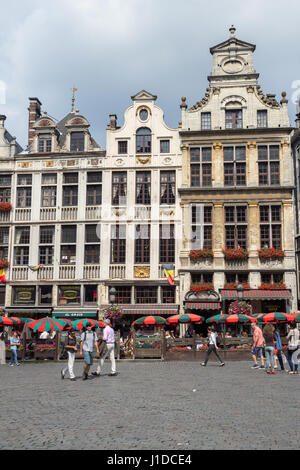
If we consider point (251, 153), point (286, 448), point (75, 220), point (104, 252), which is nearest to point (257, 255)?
point (251, 153)

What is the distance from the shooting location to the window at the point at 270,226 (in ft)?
105

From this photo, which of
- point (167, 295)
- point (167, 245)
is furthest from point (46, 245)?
point (167, 295)

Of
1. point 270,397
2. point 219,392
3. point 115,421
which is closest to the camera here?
point 115,421

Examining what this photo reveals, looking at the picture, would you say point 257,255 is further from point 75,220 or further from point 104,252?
point 75,220

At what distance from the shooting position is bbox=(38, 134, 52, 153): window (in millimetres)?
35812

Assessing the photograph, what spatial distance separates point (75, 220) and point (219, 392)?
77.5 ft

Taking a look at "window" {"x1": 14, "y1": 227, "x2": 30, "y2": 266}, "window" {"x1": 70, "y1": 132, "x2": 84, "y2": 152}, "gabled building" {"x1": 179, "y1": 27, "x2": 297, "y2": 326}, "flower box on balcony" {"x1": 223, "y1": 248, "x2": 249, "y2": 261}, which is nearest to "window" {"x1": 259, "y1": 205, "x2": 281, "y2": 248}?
"gabled building" {"x1": 179, "y1": 27, "x2": 297, "y2": 326}

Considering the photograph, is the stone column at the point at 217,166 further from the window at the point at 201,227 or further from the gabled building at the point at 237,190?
the window at the point at 201,227

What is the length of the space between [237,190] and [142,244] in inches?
290

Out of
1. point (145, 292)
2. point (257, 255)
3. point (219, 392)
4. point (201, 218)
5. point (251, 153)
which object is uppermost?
point (251, 153)

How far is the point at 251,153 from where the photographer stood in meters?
33.3

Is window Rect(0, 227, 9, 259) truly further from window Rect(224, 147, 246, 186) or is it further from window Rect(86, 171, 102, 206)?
window Rect(224, 147, 246, 186)

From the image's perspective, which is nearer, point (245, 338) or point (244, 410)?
point (244, 410)

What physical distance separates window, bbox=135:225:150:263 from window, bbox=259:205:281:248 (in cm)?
759
